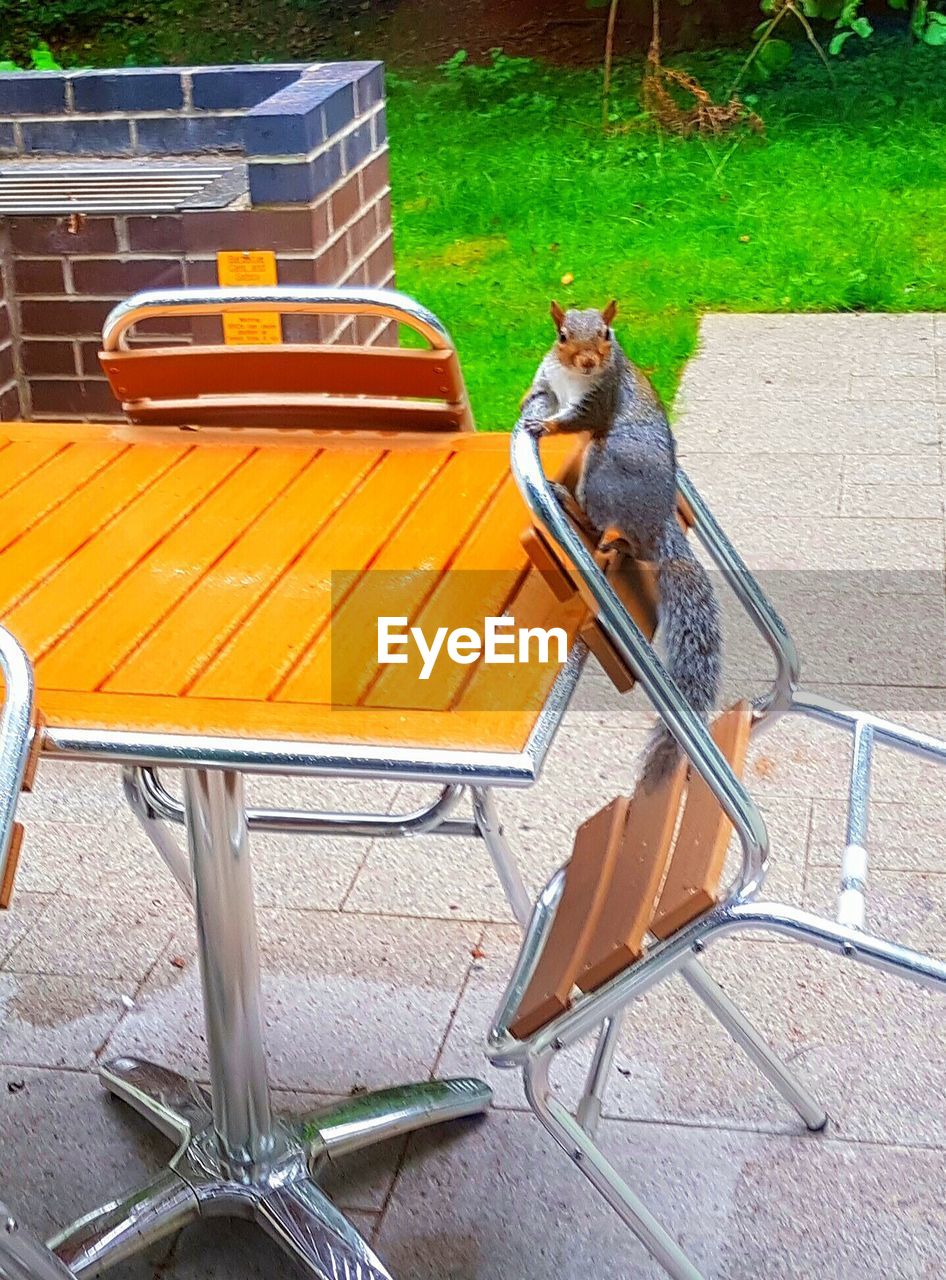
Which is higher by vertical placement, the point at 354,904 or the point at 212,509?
the point at 212,509

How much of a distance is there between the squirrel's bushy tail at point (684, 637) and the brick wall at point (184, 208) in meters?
1.77

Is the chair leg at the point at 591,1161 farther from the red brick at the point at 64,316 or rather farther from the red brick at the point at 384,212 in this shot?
the red brick at the point at 384,212

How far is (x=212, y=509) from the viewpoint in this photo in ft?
5.99

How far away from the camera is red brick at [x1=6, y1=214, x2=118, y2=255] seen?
3.45m

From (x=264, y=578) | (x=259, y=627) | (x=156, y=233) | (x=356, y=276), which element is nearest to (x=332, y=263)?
(x=356, y=276)

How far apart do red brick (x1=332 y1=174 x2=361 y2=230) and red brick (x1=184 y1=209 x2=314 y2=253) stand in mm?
160

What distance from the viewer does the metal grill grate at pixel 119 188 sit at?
3.35 metres

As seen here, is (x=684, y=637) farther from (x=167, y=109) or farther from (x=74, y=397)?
(x=167, y=109)

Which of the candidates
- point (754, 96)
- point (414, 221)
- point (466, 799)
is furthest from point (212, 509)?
point (754, 96)

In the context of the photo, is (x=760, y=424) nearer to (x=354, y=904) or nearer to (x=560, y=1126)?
(x=354, y=904)

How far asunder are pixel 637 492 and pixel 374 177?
7.33ft

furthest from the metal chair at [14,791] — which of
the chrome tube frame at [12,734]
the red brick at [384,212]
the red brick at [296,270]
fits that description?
the red brick at [384,212]

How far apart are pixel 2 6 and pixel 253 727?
9981 mm

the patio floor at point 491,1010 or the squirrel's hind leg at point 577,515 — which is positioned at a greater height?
the squirrel's hind leg at point 577,515
